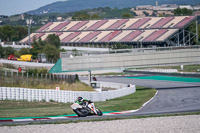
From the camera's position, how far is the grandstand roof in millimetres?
95000

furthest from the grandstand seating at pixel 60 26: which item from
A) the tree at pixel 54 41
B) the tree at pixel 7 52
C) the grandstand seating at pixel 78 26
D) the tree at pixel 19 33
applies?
the tree at pixel 7 52

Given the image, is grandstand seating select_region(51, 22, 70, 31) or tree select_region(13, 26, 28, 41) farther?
tree select_region(13, 26, 28, 41)

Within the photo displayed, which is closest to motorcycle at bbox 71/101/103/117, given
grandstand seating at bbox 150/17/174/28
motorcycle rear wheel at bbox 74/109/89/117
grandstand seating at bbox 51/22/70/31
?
motorcycle rear wheel at bbox 74/109/89/117

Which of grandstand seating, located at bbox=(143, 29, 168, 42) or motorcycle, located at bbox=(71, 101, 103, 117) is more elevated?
grandstand seating, located at bbox=(143, 29, 168, 42)

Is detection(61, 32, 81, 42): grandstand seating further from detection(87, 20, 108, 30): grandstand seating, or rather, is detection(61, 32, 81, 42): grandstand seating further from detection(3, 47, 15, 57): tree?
detection(3, 47, 15, 57): tree

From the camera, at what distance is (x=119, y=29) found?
106 m

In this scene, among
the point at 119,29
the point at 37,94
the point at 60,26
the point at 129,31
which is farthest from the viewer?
the point at 60,26

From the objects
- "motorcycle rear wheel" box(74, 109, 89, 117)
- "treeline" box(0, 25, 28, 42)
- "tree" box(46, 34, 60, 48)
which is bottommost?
"motorcycle rear wheel" box(74, 109, 89, 117)

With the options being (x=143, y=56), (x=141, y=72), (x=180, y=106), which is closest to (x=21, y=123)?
(x=180, y=106)

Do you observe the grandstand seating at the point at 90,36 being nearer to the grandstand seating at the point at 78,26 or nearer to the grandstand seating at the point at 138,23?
the grandstand seating at the point at 138,23

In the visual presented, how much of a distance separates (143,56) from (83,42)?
5789cm

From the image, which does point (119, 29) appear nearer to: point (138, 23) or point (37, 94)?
point (138, 23)

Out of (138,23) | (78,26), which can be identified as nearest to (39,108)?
(138,23)

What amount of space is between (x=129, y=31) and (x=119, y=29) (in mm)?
3686
